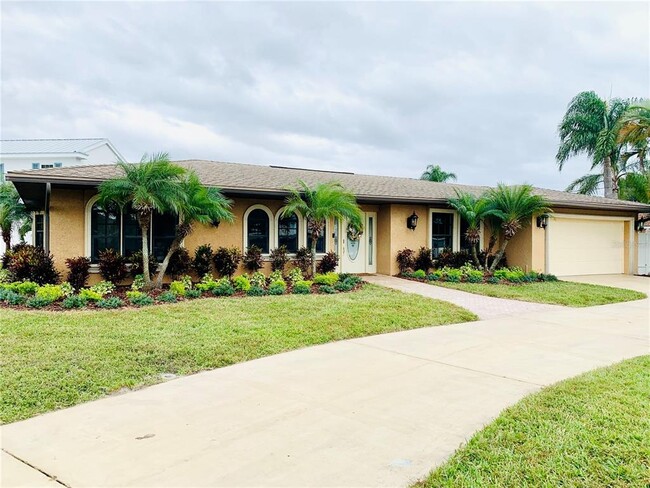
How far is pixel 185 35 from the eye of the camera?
1341 centimetres

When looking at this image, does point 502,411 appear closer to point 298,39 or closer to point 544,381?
Result: point 544,381

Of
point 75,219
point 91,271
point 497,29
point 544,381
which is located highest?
point 497,29

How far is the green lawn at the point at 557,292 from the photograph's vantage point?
11.3 m

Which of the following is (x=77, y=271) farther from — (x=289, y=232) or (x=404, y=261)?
(x=404, y=261)

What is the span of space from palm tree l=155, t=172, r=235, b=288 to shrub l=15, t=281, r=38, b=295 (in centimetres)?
239

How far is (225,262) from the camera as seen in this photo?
12.2 m

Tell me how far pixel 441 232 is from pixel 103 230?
10.4 meters

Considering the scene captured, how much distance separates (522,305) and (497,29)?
751cm

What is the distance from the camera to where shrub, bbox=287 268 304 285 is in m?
12.1

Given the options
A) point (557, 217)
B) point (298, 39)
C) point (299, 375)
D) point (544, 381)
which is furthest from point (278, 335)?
point (557, 217)

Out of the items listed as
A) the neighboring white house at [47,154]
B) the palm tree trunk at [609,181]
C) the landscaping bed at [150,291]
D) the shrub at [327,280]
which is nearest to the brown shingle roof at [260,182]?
the landscaping bed at [150,291]

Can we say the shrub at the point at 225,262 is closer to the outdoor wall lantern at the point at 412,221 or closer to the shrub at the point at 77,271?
the shrub at the point at 77,271

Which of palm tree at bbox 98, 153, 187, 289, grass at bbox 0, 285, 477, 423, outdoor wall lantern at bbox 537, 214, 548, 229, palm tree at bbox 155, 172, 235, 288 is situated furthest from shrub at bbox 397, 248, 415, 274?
palm tree at bbox 98, 153, 187, 289

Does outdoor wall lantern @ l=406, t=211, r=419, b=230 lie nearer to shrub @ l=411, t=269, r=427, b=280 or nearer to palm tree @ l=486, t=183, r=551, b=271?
shrub @ l=411, t=269, r=427, b=280
